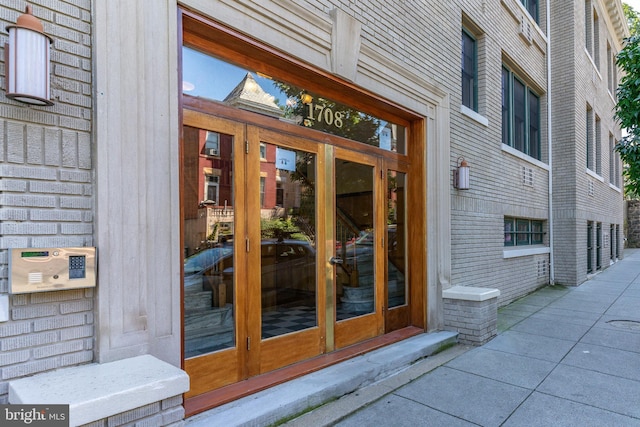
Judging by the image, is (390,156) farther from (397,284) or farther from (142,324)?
(142,324)

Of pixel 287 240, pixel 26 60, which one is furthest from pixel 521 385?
pixel 26 60

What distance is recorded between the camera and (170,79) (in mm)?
2705

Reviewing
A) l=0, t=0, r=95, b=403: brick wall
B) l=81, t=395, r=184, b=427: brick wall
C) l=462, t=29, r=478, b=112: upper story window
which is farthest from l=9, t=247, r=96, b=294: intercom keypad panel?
l=462, t=29, r=478, b=112: upper story window

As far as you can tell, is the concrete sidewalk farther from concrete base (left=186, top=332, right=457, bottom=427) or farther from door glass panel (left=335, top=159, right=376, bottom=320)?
door glass panel (left=335, top=159, right=376, bottom=320)

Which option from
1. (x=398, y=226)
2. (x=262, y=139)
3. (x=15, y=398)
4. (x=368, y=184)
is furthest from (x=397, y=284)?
(x=15, y=398)

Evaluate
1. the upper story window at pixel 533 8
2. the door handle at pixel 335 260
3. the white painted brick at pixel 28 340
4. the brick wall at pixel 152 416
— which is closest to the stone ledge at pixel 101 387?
the brick wall at pixel 152 416

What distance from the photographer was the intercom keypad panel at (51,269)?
202cm

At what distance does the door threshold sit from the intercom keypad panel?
4.22 ft

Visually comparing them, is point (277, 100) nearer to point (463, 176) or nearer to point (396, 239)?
point (396, 239)

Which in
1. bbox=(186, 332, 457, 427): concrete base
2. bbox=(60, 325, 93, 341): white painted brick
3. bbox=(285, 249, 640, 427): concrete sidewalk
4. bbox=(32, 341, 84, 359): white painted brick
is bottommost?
bbox=(285, 249, 640, 427): concrete sidewalk

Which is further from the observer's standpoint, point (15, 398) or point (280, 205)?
point (280, 205)

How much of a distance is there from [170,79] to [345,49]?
2.06 meters

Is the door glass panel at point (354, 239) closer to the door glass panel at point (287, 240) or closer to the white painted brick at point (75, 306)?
the door glass panel at point (287, 240)

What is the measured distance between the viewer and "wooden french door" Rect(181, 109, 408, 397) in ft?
10.4
